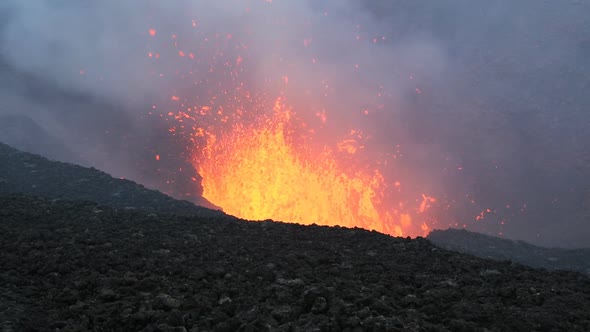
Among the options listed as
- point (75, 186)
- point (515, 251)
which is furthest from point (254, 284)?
point (515, 251)

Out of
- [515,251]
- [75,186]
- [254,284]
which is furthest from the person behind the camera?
[515,251]

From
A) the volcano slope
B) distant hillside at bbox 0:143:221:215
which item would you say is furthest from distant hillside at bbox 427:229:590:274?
the volcano slope

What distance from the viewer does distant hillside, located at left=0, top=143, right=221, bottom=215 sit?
24.5 meters

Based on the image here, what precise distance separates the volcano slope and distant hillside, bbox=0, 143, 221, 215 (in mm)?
10806

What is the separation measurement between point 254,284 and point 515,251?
39.7m

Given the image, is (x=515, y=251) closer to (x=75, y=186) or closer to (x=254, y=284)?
(x=75, y=186)

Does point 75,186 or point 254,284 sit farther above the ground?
point 75,186

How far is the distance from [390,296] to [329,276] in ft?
5.55

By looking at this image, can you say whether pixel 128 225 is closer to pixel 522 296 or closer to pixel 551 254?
pixel 522 296

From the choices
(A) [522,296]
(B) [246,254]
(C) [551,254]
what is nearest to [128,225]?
(B) [246,254]

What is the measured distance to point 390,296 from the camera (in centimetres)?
830

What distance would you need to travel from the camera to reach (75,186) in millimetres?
26484

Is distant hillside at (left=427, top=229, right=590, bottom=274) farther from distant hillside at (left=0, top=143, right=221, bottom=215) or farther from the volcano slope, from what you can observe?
the volcano slope

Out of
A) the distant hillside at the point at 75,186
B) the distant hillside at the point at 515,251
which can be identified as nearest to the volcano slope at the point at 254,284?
the distant hillside at the point at 75,186
